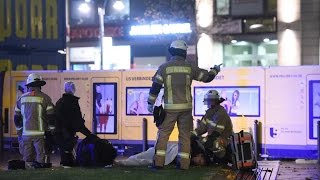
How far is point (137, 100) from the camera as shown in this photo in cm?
1376

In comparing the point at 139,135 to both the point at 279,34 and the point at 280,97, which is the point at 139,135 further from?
the point at 279,34

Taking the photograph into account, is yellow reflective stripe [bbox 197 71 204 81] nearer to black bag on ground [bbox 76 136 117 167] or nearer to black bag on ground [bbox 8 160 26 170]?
black bag on ground [bbox 76 136 117 167]

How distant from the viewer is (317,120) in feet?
40.9

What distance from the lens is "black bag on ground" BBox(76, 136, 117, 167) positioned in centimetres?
→ 863

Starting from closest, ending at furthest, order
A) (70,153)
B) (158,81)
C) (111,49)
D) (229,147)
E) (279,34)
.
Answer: (158,81) < (229,147) < (70,153) < (279,34) < (111,49)

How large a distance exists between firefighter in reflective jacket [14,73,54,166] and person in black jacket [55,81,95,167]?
0.32m

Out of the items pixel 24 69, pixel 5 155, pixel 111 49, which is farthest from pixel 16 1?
pixel 111 49

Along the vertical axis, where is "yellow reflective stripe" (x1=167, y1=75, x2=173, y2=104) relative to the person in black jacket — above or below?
above

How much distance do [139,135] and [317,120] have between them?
4203 mm

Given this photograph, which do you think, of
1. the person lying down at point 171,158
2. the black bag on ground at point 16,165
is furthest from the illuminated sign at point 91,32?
the person lying down at point 171,158

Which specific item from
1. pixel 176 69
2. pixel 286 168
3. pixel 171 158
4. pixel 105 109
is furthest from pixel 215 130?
pixel 105 109

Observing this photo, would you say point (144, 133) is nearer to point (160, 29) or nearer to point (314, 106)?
point (314, 106)

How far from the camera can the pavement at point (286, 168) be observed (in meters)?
10.5

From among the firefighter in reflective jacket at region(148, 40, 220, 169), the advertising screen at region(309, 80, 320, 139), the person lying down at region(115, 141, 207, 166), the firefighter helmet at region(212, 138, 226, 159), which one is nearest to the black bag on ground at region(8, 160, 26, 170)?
the person lying down at region(115, 141, 207, 166)
